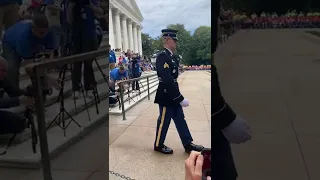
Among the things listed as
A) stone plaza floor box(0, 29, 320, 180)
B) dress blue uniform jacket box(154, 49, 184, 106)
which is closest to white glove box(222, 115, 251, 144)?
stone plaza floor box(0, 29, 320, 180)

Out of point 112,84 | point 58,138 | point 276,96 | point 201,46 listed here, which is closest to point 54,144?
point 58,138

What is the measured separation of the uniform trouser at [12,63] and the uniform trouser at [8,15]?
0.16 feet

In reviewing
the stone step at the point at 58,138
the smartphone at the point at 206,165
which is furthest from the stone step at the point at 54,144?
the smartphone at the point at 206,165

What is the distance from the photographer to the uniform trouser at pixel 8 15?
63cm

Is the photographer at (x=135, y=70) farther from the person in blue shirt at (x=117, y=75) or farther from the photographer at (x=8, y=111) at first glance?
the photographer at (x=8, y=111)

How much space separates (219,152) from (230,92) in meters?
0.15

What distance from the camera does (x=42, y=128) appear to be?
68 centimetres

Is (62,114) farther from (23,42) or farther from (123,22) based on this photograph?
(123,22)

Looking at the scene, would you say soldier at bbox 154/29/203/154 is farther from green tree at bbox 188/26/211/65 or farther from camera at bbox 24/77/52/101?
camera at bbox 24/77/52/101

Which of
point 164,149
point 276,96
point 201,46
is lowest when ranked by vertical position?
point 164,149

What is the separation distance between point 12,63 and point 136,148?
1.52 ft

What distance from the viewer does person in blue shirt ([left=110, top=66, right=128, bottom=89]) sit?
2.82ft

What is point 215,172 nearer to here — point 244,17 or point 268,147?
point 268,147

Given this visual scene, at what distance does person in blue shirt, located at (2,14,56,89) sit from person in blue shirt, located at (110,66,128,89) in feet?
0.81
